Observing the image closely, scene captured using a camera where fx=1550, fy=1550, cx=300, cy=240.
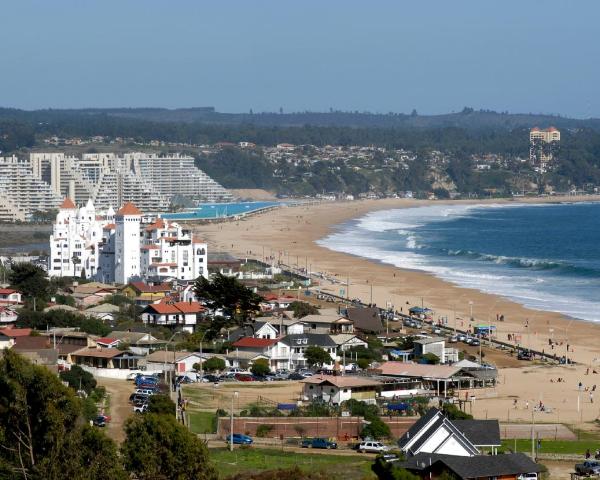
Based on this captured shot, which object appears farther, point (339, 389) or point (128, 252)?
point (128, 252)

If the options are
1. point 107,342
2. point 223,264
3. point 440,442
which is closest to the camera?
point 440,442

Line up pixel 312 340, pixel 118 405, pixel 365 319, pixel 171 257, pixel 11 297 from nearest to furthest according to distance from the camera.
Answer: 1. pixel 118 405
2. pixel 312 340
3. pixel 365 319
4. pixel 11 297
5. pixel 171 257

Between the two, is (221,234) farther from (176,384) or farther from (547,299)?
(176,384)

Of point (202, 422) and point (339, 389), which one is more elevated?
point (339, 389)

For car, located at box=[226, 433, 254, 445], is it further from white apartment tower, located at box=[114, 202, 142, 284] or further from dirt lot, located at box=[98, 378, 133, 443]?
white apartment tower, located at box=[114, 202, 142, 284]

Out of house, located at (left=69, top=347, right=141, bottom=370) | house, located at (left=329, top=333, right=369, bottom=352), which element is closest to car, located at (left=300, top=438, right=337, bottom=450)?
house, located at (left=69, top=347, right=141, bottom=370)

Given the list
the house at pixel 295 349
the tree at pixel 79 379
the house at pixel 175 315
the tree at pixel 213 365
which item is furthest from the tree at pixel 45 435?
the house at pixel 175 315

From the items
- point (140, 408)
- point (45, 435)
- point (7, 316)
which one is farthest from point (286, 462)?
point (7, 316)

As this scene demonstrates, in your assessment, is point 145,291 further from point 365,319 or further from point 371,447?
point 371,447
